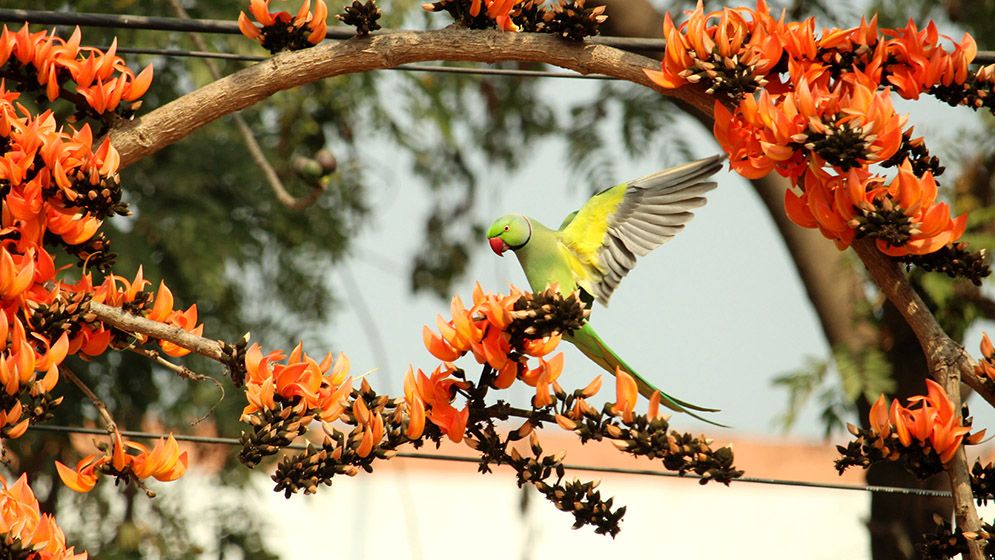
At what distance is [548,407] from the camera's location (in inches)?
79.7

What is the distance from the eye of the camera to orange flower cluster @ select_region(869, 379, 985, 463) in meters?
2.00

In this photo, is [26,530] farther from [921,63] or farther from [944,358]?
[921,63]

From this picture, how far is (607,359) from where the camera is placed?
7.34ft

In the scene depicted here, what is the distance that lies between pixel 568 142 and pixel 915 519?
8.36 ft

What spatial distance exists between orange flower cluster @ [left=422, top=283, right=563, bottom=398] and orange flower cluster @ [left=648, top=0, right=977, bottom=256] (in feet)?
1.78

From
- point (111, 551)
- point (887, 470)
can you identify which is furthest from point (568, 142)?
point (111, 551)

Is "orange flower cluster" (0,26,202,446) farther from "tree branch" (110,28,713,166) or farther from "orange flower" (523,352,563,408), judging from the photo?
"orange flower" (523,352,563,408)

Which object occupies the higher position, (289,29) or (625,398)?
(289,29)

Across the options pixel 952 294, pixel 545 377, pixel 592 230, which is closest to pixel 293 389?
pixel 545 377

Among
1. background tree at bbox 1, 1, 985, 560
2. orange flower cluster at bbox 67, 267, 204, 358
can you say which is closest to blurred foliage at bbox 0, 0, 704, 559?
background tree at bbox 1, 1, 985, 560

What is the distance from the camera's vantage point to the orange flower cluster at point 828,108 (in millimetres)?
2053

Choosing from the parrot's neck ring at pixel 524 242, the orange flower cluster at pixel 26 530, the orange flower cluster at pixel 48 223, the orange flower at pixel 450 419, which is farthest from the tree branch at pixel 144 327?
the parrot's neck ring at pixel 524 242

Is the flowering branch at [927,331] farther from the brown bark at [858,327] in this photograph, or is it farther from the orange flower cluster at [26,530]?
the brown bark at [858,327]

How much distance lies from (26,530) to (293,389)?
0.49 meters
